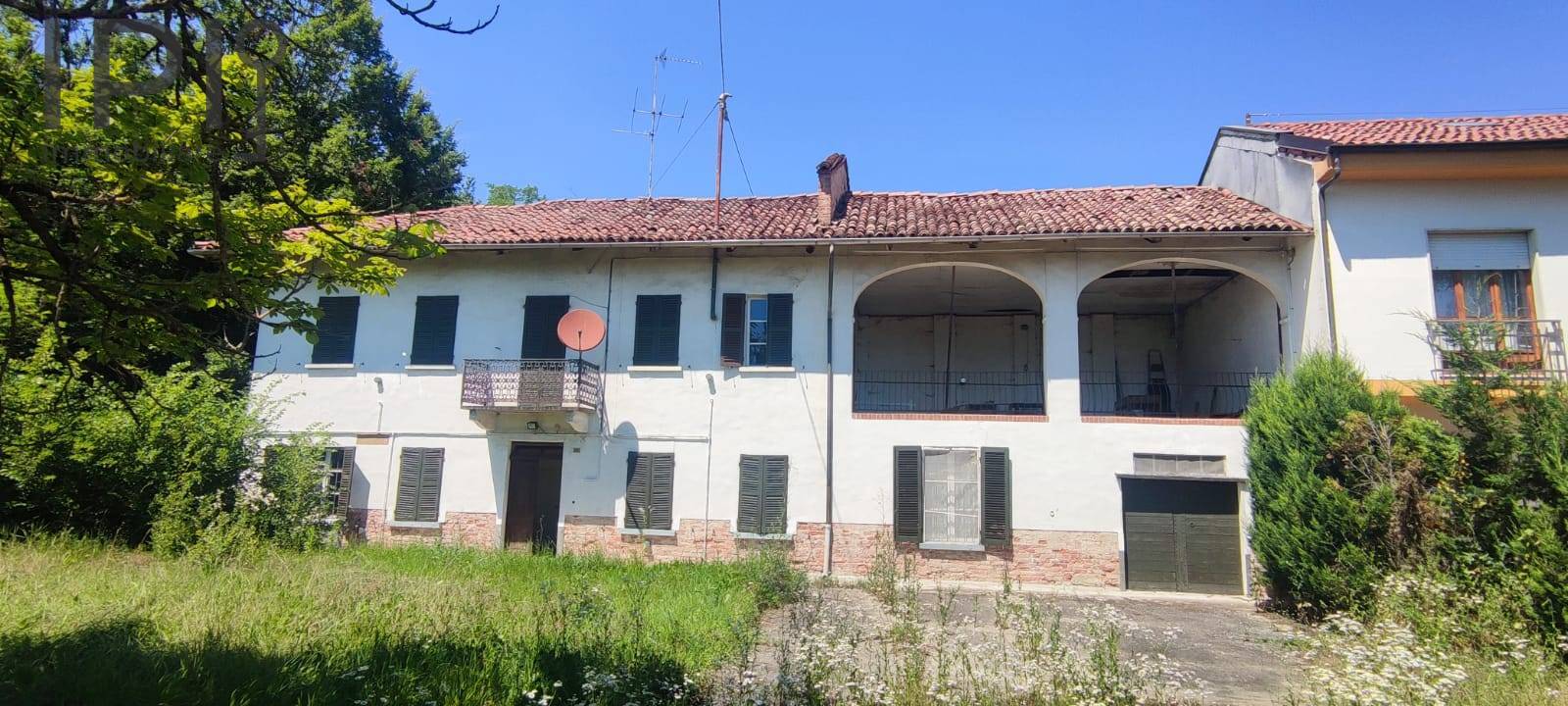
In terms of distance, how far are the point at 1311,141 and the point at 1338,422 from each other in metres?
4.74

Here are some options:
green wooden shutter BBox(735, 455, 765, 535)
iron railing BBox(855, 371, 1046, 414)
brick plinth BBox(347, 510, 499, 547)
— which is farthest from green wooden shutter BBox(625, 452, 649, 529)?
iron railing BBox(855, 371, 1046, 414)

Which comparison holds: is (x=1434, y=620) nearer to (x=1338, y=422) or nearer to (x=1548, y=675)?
(x=1548, y=675)

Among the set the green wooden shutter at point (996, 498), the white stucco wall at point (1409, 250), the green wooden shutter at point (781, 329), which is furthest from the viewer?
the green wooden shutter at point (781, 329)

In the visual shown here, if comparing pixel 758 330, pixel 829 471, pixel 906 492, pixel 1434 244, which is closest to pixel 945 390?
pixel 906 492

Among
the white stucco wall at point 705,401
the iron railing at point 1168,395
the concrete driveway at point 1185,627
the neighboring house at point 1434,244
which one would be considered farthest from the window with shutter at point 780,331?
the neighboring house at point 1434,244

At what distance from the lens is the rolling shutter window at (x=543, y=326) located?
15812 mm

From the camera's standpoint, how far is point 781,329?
1547cm

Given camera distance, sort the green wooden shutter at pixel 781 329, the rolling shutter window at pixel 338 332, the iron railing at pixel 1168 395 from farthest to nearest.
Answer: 1. the iron railing at pixel 1168 395
2. the rolling shutter window at pixel 338 332
3. the green wooden shutter at pixel 781 329

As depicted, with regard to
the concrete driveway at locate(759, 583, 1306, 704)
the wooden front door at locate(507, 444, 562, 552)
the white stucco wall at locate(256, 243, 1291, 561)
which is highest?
the white stucco wall at locate(256, 243, 1291, 561)

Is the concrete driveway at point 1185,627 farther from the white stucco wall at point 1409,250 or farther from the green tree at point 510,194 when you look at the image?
the green tree at point 510,194

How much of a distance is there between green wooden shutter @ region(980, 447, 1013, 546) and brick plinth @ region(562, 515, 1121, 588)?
218 mm

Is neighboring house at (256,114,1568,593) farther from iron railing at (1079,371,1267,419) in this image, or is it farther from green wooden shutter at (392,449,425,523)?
iron railing at (1079,371,1267,419)

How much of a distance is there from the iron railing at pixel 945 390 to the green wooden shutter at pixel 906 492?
3.10 meters

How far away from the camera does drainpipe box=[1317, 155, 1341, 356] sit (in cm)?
1294
